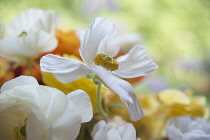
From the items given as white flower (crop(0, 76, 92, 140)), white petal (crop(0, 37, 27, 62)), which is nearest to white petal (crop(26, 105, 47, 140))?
white flower (crop(0, 76, 92, 140))

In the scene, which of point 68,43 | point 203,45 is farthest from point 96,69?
point 203,45

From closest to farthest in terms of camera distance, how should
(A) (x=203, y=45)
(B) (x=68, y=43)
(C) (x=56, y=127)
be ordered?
(C) (x=56, y=127), (B) (x=68, y=43), (A) (x=203, y=45)

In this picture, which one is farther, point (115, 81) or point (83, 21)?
point (83, 21)

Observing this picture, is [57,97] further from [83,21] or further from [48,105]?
[83,21]

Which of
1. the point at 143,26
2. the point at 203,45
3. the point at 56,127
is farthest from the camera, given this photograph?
the point at 143,26

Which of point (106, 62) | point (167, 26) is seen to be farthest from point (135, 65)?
point (167, 26)

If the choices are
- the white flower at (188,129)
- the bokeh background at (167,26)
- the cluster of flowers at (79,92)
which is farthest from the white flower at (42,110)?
the bokeh background at (167,26)
